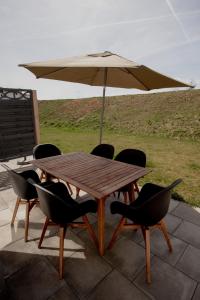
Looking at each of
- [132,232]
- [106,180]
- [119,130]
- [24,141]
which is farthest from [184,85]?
[119,130]

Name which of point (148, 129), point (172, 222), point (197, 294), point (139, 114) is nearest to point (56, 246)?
point (197, 294)

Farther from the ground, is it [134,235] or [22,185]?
[22,185]

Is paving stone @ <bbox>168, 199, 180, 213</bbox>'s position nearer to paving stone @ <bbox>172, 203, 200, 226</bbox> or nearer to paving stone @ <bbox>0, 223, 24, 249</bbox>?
paving stone @ <bbox>172, 203, 200, 226</bbox>

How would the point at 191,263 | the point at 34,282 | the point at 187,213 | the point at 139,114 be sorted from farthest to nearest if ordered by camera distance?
the point at 139,114, the point at 187,213, the point at 191,263, the point at 34,282

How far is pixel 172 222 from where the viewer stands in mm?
2873

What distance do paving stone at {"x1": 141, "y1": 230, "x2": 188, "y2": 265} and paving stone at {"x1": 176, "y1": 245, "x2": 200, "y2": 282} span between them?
0.18 ft

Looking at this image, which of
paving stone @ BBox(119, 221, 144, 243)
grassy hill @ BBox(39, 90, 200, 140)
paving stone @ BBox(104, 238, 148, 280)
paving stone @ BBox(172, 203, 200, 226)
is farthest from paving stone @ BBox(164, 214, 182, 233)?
grassy hill @ BBox(39, 90, 200, 140)

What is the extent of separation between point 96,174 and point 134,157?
1314 mm

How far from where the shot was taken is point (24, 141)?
5.56 m

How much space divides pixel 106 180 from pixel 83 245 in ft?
3.12

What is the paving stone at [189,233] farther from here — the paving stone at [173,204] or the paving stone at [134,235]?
the paving stone at [134,235]

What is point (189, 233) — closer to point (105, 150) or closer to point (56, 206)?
point (56, 206)

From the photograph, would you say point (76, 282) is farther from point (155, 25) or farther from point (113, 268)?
point (155, 25)

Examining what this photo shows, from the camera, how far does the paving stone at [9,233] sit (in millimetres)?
2372
